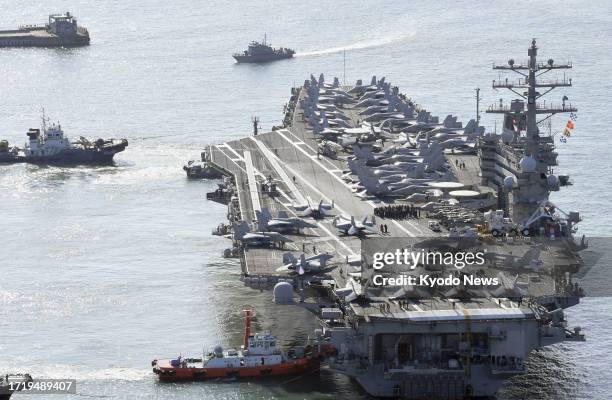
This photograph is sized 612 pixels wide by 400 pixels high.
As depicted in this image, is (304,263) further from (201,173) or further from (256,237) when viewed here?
(201,173)

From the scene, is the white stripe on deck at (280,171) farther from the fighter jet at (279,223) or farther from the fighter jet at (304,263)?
the fighter jet at (304,263)

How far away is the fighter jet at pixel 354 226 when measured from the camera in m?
85.6

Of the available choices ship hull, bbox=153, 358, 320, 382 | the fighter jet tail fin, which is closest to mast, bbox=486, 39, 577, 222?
the fighter jet tail fin

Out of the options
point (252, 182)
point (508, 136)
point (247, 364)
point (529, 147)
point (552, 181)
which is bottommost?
point (247, 364)

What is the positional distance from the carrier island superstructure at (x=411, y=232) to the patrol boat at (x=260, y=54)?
53.8m

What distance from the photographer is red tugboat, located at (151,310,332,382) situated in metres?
71.6

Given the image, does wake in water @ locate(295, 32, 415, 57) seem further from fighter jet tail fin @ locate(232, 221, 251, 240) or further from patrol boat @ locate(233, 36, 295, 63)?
fighter jet tail fin @ locate(232, 221, 251, 240)

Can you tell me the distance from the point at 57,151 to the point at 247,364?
60798 millimetres

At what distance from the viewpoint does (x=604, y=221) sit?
101m

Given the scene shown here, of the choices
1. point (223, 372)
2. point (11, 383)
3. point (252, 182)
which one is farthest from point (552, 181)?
point (11, 383)

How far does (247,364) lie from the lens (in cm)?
7175

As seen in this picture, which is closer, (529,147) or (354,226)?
(354,226)

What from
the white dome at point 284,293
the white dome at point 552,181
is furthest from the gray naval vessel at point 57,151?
the white dome at point 284,293

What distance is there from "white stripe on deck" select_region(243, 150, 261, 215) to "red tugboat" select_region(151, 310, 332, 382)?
18.3 metres
